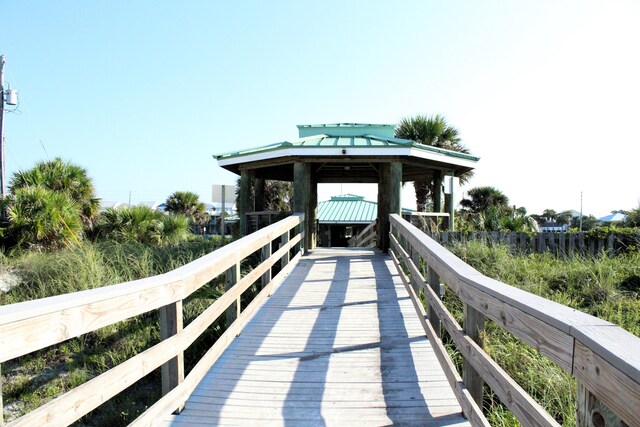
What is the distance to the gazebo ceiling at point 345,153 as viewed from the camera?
31.3ft

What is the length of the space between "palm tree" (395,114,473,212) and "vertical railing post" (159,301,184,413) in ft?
53.4

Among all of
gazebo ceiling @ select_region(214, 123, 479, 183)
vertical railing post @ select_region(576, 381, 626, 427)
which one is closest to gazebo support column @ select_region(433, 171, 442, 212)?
gazebo ceiling @ select_region(214, 123, 479, 183)

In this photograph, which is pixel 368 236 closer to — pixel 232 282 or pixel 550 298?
pixel 550 298

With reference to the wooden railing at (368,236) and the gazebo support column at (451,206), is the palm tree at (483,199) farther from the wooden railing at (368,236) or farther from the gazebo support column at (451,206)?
the gazebo support column at (451,206)

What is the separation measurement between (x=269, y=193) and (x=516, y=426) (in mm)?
21375

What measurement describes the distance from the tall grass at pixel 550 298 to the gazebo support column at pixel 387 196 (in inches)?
88.7

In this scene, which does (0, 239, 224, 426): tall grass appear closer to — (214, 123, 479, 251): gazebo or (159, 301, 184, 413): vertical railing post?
(159, 301, 184, 413): vertical railing post

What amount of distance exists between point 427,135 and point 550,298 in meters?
13.7

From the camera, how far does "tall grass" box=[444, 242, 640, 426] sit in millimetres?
3416

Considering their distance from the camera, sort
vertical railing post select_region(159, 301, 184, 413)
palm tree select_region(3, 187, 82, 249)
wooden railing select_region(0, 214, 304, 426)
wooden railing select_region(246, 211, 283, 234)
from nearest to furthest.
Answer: wooden railing select_region(0, 214, 304, 426) → vertical railing post select_region(159, 301, 184, 413) → palm tree select_region(3, 187, 82, 249) → wooden railing select_region(246, 211, 283, 234)

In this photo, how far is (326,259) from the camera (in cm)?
954

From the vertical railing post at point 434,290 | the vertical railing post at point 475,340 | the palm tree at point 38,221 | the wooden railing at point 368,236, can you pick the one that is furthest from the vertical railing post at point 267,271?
the wooden railing at point 368,236

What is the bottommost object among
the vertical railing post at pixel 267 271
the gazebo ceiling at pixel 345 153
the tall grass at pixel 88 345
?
the tall grass at pixel 88 345

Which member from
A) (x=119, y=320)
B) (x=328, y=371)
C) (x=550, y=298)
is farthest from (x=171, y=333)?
(x=550, y=298)
